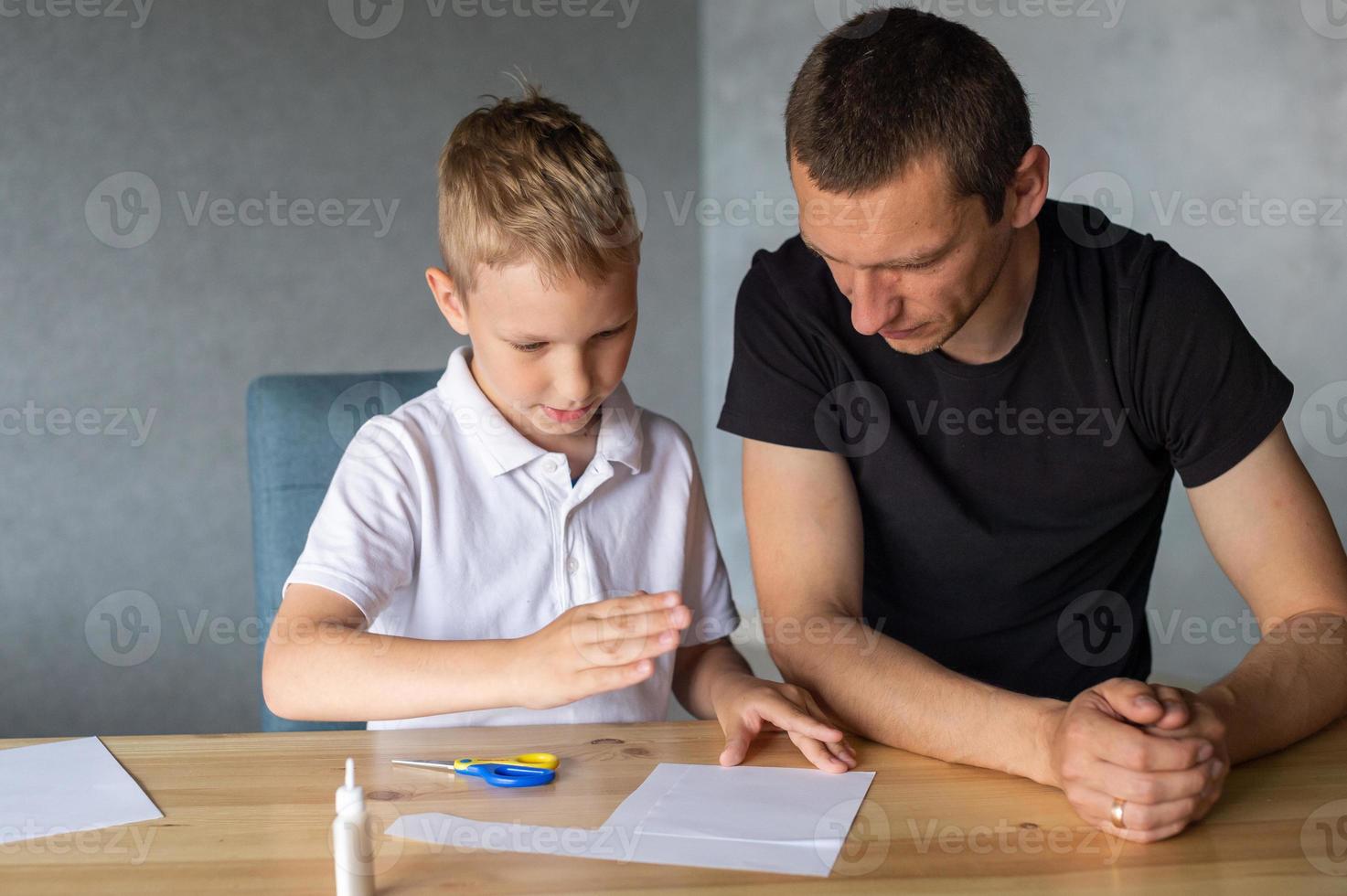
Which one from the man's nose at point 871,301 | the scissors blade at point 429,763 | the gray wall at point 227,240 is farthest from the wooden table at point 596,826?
the gray wall at point 227,240

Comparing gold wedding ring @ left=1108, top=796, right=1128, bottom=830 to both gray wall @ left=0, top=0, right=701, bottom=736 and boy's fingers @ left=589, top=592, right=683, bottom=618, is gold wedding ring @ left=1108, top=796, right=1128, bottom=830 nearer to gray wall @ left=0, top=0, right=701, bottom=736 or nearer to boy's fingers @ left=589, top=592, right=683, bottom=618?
boy's fingers @ left=589, top=592, right=683, bottom=618

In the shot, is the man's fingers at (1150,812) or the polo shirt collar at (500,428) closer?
the man's fingers at (1150,812)

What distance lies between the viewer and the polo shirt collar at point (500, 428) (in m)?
1.43

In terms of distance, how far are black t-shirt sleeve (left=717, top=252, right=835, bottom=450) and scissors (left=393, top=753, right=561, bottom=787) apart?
509 millimetres

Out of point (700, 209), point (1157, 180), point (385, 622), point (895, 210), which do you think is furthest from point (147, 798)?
point (700, 209)

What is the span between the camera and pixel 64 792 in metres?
1.09

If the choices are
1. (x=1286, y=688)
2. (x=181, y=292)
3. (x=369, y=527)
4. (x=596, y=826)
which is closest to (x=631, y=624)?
(x=596, y=826)

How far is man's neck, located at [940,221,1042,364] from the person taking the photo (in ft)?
4.96

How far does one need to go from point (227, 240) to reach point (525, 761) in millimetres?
2518

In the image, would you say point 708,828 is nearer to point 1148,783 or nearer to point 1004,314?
point 1148,783

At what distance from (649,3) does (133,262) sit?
1670 mm

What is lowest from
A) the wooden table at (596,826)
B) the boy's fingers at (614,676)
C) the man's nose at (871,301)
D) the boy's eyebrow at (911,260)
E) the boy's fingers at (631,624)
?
the wooden table at (596,826)

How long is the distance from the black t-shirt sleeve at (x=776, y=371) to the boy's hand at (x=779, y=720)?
0.34 metres

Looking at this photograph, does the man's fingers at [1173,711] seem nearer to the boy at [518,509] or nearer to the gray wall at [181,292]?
the boy at [518,509]
